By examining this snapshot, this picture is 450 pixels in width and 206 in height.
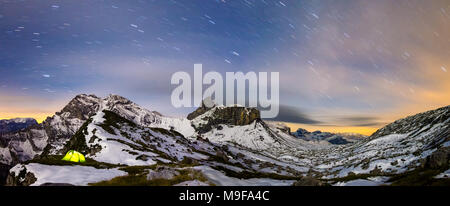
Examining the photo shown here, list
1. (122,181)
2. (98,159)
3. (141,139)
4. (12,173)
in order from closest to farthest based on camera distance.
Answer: (122,181) → (12,173) → (98,159) → (141,139)

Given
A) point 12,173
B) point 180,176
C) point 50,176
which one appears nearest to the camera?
point 180,176

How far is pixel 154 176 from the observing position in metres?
32.8

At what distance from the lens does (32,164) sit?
4022cm

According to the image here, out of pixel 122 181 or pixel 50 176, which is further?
pixel 50 176
